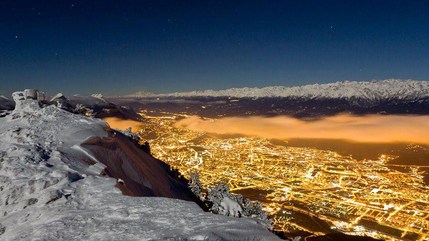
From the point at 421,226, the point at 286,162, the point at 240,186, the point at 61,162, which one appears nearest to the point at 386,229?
the point at 421,226

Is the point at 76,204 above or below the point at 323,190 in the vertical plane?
above

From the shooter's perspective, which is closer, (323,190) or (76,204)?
(76,204)

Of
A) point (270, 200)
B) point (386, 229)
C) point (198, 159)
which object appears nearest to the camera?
point (386, 229)

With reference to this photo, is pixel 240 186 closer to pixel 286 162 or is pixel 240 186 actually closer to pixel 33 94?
pixel 286 162

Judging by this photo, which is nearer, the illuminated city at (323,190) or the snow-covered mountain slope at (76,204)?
the snow-covered mountain slope at (76,204)
